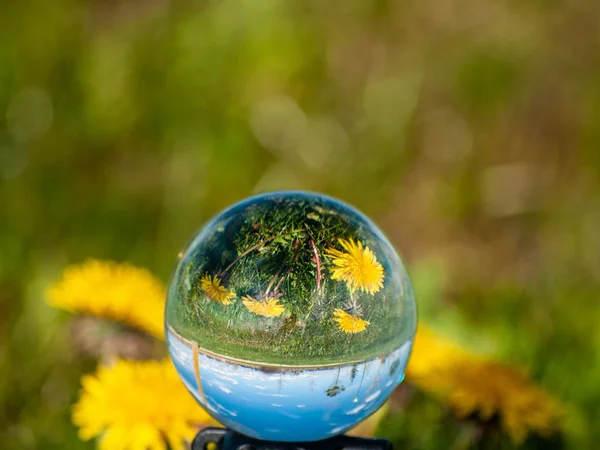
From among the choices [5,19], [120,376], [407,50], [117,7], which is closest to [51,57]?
[5,19]

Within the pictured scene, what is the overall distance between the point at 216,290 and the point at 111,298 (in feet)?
1.91

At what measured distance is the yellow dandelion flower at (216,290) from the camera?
93 cm

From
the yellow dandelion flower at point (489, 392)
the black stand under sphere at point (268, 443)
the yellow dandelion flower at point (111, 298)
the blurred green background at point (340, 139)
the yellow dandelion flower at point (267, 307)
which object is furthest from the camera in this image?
the blurred green background at point (340, 139)

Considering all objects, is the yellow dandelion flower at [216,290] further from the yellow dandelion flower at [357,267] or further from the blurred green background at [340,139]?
the blurred green background at [340,139]

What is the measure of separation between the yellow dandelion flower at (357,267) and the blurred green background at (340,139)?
3.42ft

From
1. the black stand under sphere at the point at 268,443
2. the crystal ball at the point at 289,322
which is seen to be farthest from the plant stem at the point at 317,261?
the black stand under sphere at the point at 268,443

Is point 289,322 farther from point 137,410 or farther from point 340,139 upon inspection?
point 340,139

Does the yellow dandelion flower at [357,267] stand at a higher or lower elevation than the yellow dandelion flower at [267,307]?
Result: higher

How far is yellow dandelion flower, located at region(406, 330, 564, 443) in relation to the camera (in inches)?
51.3

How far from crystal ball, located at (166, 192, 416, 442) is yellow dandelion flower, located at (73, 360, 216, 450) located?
0.15 m

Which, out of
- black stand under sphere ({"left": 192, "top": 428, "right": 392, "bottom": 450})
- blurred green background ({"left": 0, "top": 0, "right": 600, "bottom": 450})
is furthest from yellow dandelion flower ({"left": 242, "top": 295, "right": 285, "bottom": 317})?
blurred green background ({"left": 0, "top": 0, "right": 600, "bottom": 450})

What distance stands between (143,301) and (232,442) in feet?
1.66

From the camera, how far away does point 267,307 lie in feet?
2.98

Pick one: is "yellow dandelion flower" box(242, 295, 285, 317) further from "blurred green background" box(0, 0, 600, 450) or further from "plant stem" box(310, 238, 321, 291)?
"blurred green background" box(0, 0, 600, 450)
